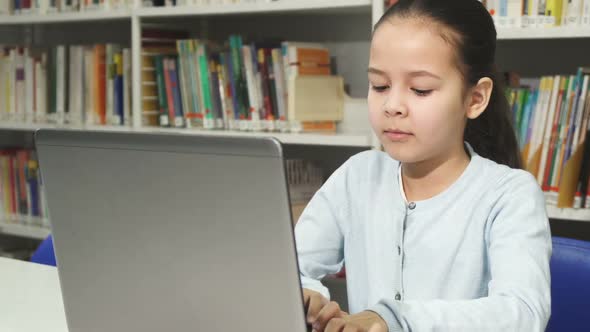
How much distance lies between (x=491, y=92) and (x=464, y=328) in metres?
0.49

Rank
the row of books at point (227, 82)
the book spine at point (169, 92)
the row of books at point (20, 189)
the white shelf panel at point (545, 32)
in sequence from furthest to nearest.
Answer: the row of books at point (20, 189) → the book spine at point (169, 92) → the row of books at point (227, 82) → the white shelf panel at point (545, 32)

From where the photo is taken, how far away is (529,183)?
1028 millimetres

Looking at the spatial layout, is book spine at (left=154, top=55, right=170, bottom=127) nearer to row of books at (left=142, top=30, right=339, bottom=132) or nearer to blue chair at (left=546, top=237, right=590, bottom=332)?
row of books at (left=142, top=30, right=339, bottom=132)

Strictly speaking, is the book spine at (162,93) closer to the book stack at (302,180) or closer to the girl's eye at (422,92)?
the book stack at (302,180)

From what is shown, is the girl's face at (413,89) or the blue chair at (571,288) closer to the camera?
the girl's face at (413,89)

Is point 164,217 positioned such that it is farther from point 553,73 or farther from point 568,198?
point 553,73

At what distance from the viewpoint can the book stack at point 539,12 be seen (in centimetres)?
186

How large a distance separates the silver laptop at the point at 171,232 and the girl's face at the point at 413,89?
0.41 meters

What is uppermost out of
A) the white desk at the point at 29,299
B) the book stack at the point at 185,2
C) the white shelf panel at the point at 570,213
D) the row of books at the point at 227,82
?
the book stack at the point at 185,2

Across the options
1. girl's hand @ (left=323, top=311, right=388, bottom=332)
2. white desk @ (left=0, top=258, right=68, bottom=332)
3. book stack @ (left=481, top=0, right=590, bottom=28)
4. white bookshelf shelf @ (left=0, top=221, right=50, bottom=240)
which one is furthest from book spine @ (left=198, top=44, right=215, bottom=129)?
girl's hand @ (left=323, top=311, right=388, bottom=332)

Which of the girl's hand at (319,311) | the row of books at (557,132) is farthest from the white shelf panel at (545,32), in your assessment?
the girl's hand at (319,311)

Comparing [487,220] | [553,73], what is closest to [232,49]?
→ [553,73]

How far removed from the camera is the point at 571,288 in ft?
3.75

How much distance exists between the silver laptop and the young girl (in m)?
0.21
